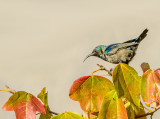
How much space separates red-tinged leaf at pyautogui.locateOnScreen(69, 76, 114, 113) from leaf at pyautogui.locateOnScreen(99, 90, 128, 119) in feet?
0.39

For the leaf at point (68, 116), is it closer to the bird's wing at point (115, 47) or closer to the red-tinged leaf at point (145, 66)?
the red-tinged leaf at point (145, 66)

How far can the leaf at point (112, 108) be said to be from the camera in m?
1.84

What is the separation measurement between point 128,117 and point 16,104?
82 cm

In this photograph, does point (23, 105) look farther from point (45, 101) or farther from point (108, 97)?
point (108, 97)

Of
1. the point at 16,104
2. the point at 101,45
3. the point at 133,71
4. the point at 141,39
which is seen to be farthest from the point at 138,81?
the point at 101,45

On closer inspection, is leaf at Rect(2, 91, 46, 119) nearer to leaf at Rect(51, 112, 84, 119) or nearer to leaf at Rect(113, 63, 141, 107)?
leaf at Rect(51, 112, 84, 119)

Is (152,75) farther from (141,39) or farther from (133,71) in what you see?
(141,39)

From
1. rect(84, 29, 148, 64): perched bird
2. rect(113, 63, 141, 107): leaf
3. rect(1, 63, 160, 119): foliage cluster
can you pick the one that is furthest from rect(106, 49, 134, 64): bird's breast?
rect(113, 63, 141, 107): leaf

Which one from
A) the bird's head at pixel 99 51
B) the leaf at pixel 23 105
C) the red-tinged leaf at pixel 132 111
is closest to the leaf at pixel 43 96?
the leaf at pixel 23 105

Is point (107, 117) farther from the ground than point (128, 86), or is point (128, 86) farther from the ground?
point (128, 86)

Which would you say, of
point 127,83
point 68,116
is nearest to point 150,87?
point 127,83

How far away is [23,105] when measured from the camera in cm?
198

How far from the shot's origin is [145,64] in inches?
101

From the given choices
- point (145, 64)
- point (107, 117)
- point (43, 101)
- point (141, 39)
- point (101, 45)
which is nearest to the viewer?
point (107, 117)
